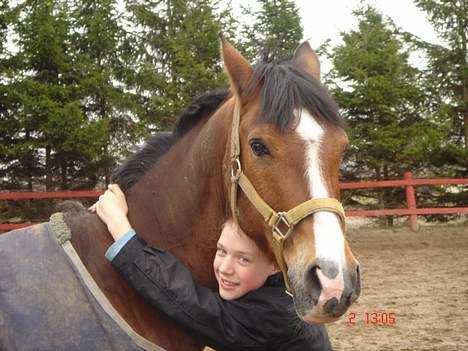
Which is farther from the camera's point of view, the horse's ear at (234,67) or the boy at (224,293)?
the horse's ear at (234,67)

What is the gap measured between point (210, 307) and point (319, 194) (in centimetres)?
67

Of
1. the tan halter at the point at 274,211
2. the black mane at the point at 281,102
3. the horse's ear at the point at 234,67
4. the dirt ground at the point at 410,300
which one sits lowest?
the dirt ground at the point at 410,300

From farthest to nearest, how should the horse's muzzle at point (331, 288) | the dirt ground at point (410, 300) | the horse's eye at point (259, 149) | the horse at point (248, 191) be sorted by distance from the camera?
the dirt ground at point (410, 300), the horse's eye at point (259, 149), the horse at point (248, 191), the horse's muzzle at point (331, 288)

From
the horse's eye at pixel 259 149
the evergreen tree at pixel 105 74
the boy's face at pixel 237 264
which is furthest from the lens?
the evergreen tree at pixel 105 74

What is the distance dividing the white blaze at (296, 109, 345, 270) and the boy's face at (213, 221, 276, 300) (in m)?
0.45

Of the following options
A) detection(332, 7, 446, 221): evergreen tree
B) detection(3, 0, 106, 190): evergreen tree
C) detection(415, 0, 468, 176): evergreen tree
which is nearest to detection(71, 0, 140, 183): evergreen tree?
detection(3, 0, 106, 190): evergreen tree

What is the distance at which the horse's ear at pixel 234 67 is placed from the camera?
7.29 ft

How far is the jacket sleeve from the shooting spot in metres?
2.03

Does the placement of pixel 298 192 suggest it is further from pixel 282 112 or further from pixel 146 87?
pixel 146 87

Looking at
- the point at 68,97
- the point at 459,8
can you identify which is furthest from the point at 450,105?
the point at 68,97

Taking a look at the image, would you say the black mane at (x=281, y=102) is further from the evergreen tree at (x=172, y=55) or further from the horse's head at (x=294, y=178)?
the evergreen tree at (x=172, y=55)

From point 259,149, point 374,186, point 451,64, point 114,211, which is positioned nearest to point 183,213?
point 114,211
